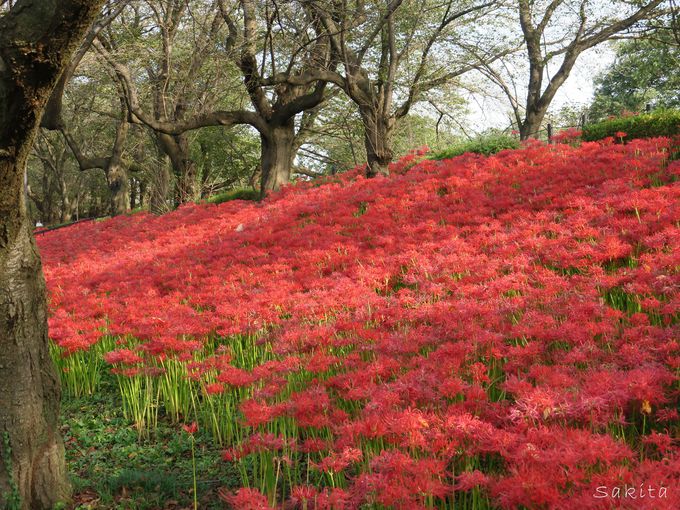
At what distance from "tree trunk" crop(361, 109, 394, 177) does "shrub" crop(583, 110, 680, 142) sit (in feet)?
15.4

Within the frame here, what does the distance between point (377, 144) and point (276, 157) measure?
359 centimetres

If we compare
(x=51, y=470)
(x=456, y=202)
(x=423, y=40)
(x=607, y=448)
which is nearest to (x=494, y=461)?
(x=607, y=448)

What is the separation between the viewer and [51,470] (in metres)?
3.49

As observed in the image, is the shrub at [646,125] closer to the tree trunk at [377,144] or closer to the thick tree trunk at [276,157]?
the tree trunk at [377,144]

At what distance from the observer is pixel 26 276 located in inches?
135

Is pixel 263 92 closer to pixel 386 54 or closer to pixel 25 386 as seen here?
pixel 386 54

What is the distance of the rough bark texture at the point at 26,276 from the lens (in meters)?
2.79

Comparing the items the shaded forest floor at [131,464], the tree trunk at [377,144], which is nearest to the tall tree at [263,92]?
the tree trunk at [377,144]

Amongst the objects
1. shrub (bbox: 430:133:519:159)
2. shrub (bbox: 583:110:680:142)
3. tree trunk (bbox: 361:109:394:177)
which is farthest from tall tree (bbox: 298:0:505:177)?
shrub (bbox: 583:110:680:142)

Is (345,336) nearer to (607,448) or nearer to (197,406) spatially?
(197,406)

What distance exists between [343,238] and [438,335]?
13.6ft

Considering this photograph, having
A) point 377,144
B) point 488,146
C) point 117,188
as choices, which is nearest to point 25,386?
point 377,144

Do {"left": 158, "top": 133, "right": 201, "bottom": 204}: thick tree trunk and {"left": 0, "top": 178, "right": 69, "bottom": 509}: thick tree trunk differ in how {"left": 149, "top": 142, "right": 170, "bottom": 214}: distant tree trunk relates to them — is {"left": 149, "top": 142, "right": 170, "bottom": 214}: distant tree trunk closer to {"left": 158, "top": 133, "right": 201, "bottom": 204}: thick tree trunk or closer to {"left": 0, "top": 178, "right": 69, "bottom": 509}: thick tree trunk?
{"left": 158, "top": 133, "right": 201, "bottom": 204}: thick tree trunk

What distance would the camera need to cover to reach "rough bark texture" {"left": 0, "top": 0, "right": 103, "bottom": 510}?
2.79m
